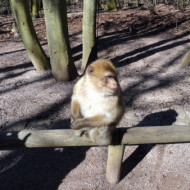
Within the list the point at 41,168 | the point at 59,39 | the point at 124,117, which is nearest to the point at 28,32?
the point at 59,39

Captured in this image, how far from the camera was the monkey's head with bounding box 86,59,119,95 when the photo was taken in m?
2.30

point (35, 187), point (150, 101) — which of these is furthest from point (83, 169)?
point (150, 101)

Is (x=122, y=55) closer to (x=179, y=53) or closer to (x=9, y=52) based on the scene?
(x=179, y=53)

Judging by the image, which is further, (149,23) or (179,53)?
(149,23)

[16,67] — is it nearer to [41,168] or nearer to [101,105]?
[41,168]

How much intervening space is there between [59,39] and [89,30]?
1070 mm

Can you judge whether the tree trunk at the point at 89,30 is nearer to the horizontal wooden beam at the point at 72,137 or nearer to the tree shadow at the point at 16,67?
the tree shadow at the point at 16,67

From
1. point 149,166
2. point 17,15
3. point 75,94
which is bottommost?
point 149,166

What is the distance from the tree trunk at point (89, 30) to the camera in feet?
17.7

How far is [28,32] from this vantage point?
18.4 feet

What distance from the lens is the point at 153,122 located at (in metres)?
4.04

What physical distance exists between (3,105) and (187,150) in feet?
12.4

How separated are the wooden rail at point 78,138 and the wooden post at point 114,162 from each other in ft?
0.54

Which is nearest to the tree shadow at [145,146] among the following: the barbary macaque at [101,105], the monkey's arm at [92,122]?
the barbary macaque at [101,105]
